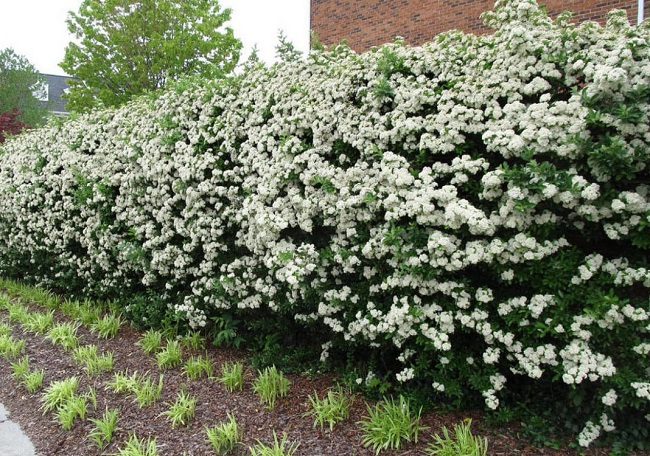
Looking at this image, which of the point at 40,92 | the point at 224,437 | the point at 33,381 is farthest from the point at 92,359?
the point at 40,92

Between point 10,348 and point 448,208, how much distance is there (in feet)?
15.9

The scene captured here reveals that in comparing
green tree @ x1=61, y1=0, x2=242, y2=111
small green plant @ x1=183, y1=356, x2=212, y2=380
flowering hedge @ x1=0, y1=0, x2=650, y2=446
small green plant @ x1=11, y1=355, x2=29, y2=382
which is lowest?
small green plant @ x1=11, y1=355, x2=29, y2=382

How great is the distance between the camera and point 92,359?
4809 millimetres

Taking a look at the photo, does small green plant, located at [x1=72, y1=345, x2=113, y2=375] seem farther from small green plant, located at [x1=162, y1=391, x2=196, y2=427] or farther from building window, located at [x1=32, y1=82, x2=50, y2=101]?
building window, located at [x1=32, y1=82, x2=50, y2=101]

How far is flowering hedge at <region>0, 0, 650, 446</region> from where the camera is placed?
277 cm

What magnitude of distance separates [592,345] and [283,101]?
284 centimetres

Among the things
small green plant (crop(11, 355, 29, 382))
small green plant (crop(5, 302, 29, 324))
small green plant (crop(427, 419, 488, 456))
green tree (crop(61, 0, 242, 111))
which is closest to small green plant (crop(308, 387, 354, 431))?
small green plant (crop(427, 419, 488, 456))

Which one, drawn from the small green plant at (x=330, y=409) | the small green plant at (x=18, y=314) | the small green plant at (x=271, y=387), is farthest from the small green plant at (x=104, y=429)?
the small green plant at (x=18, y=314)

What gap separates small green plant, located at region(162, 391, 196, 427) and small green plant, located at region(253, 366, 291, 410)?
0.50m

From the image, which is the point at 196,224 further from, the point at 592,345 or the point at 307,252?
the point at 592,345

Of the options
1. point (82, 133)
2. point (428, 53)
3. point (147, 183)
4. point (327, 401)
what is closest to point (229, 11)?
point (82, 133)

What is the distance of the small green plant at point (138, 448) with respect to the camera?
10.5 ft

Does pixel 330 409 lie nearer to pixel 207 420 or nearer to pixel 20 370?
pixel 207 420

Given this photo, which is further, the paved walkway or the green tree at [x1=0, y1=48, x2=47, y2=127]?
the green tree at [x1=0, y1=48, x2=47, y2=127]
